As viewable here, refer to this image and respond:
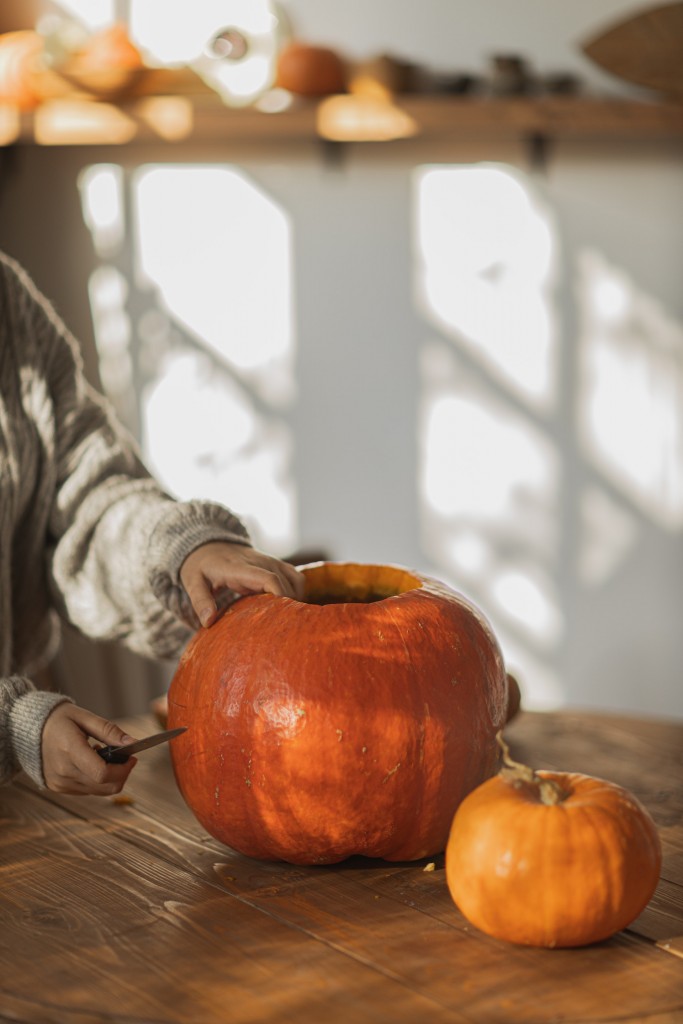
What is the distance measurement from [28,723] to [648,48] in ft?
7.36

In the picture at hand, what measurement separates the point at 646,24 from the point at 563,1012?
93.6 inches

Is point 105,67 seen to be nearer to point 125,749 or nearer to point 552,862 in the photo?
point 125,749

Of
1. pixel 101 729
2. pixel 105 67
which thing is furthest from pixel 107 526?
pixel 105 67

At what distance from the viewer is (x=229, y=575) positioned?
40.4 inches

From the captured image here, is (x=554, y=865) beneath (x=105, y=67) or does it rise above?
beneath

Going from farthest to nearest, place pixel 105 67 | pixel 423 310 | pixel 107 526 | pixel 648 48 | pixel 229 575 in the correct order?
pixel 423 310 < pixel 648 48 < pixel 105 67 < pixel 107 526 < pixel 229 575

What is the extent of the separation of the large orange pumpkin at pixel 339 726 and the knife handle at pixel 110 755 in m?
0.07

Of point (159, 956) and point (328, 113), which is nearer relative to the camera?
point (159, 956)

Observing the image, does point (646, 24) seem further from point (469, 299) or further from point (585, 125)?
point (469, 299)

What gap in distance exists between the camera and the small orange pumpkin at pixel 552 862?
2.50 feet

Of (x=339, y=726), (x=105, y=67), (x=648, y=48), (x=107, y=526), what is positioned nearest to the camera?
(x=339, y=726)

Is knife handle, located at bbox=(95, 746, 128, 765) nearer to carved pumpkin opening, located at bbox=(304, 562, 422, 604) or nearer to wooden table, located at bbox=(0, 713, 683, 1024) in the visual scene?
wooden table, located at bbox=(0, 713, 683, 1024)

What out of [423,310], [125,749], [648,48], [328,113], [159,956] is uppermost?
[648,48]

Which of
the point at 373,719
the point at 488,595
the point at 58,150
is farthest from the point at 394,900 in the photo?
the point at 58,150
